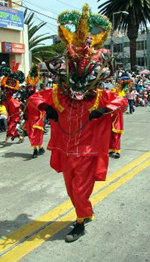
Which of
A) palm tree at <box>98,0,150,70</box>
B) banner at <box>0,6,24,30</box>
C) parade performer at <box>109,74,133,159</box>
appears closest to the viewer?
parade performer at <box>109,74,133,159</box>

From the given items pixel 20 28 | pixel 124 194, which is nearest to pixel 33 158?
pixel 124 194

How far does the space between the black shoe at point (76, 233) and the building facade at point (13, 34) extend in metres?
17.1

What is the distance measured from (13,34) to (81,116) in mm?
18292

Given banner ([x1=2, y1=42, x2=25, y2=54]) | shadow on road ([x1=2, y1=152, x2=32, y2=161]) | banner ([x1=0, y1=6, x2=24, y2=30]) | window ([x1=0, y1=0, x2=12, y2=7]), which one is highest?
→ window ([x1=0, y1=0, x2=12, y2=7])

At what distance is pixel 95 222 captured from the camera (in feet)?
12.3

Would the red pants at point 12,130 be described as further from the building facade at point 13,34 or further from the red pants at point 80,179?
the building facade at point 13,34

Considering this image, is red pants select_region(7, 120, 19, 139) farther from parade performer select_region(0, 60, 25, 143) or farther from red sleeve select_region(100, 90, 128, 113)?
red sleeve select_region(100, 90, 128, 113)

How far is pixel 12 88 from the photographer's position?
27.2 ft

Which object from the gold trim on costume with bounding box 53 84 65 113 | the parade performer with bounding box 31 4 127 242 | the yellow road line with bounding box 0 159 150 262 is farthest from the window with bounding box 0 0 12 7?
the gold trim on costume with bounding box 53 84 65 113

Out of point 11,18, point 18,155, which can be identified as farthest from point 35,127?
point 11,18

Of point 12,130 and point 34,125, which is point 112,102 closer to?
point 34,125

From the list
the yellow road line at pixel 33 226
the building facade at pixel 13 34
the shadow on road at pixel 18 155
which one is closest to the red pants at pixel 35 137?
the shadow on road at pixel 18 155

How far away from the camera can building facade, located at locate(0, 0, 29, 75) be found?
19.2 m

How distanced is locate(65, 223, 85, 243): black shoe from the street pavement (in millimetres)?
45
